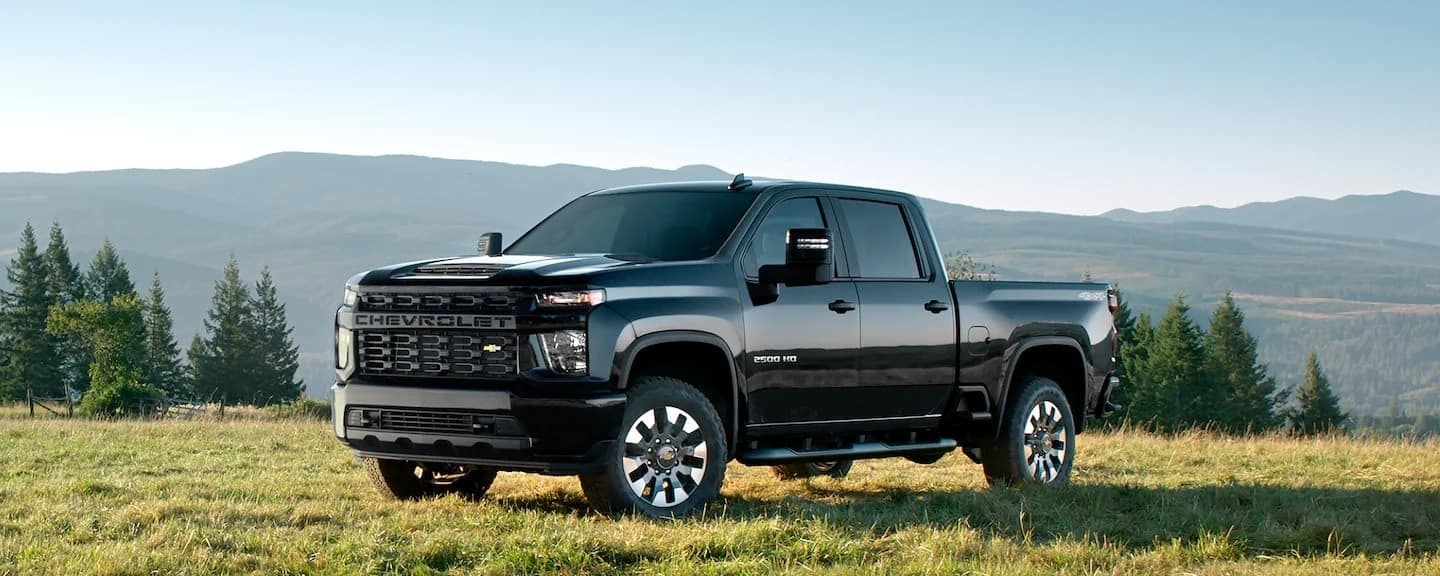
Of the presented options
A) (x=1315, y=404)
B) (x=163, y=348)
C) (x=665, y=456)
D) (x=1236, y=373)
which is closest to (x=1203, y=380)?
(x=1236, y=373)

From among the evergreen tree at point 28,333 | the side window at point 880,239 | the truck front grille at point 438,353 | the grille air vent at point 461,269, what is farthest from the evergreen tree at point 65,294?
the grille air vent at point 461,269

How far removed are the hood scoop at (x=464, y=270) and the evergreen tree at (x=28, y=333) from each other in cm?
Answer: 9292

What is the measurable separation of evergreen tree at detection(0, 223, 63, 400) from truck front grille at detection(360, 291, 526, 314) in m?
92.7

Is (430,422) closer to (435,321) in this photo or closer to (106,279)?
(435,321)

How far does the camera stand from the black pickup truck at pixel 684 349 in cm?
845

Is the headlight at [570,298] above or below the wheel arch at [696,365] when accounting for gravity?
→ above

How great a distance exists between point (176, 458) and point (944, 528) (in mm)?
8691

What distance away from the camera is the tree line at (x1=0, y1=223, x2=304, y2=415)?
8256 cm

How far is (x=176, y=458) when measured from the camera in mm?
14383

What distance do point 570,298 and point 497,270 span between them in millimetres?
534

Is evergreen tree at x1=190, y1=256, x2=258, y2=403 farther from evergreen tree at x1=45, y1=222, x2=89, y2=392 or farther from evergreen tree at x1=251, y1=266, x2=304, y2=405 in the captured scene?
evergreen tree at x1=45, y1=222, x2=89, y2=392

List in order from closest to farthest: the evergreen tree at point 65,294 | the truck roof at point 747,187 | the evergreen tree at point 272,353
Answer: the truck roof at point 747,187
the evergreen tree at point 65,294
the evergreen tree at point 272,353

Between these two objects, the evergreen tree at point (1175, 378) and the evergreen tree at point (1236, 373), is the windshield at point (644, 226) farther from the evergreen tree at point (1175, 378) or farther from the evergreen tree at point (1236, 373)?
the evergreen tree at point (1236, 373)

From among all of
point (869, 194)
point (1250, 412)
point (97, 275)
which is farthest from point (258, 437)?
point (97, 275)
